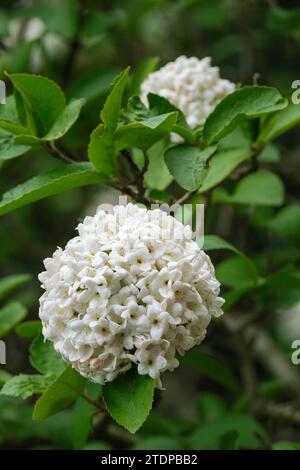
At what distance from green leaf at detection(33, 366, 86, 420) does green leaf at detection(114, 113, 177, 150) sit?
0.49 m

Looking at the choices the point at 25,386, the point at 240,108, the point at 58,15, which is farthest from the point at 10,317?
the point at 58,15

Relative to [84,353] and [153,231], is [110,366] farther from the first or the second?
[153,231]

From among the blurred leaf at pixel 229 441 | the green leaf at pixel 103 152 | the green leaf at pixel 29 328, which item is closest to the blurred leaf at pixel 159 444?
the blurred leaf at pixel 229 441

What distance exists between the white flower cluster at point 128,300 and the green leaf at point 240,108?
355 millimetres

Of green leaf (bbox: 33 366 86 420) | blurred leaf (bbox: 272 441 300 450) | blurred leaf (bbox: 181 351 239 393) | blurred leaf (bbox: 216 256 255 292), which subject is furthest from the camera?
blurred leaf (bbox: 181 351 239 393)

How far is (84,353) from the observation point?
1.41 m

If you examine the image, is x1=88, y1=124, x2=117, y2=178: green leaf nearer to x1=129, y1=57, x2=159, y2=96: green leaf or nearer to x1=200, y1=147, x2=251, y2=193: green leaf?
x1=200, y1=147, x2=251, y2=193: green leaf

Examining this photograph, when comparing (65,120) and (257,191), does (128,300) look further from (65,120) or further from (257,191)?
(257,191)

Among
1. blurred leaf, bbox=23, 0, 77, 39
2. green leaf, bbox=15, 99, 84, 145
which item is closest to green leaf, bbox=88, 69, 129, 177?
green leaf, bbox=15, 99, 84, 145

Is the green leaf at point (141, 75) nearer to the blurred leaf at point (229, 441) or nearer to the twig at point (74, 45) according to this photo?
the twig at point (74, 45)

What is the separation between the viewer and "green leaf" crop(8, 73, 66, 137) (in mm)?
1802

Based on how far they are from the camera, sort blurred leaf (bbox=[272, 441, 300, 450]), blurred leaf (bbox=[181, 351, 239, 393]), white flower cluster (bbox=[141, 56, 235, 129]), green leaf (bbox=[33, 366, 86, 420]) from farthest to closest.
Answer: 1. blurred leaf (bbox=[181, 351, 239, 393])
2. white flower cluster (bbox=[141, 56, 235, 129])
3. blurred leaf (bbox=[272, 441, 300, 450])
4. green leaf (bbox=[33, 366, 86, 420])

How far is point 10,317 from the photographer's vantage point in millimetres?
2145

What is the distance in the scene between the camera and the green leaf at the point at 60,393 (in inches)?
61.6
